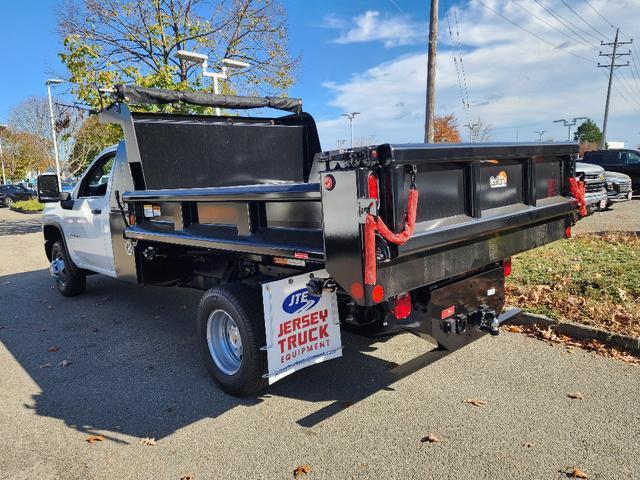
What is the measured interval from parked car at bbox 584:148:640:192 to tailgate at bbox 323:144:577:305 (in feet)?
54.4

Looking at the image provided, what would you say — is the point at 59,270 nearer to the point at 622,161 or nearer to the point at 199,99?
the point at 199,99

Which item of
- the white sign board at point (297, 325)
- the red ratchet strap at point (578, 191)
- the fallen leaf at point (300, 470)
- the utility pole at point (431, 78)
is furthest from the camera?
the utility pole at point (431, 78)

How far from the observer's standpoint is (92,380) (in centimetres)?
435

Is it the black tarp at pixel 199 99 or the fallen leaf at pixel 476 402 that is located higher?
the black tarp at pixel 199 99

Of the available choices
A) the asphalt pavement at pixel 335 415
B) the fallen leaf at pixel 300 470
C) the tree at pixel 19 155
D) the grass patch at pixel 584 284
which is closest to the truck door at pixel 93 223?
the asphalt pavement at pixel 335 415

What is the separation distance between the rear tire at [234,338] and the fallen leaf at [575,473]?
2.01 metres

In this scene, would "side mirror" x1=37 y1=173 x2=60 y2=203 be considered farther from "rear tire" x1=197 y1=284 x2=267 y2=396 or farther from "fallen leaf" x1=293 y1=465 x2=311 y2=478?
"fallen leaf" x1=293 y1=465 x2=311 y2=478

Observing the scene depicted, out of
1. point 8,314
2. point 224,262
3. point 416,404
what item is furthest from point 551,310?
point 8,314

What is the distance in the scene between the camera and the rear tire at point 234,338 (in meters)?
3.55

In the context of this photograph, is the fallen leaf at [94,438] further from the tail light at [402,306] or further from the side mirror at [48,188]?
the side mirror at [48,188]

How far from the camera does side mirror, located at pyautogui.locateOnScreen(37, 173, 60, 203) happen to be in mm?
6514

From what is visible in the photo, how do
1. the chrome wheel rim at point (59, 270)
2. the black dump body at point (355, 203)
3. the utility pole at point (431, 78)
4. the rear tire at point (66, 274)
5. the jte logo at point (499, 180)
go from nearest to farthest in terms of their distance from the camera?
the black dump body at point (355, 203) → the jte logo at point (499, 180) → the rear tire at point (66, 274) → the chrome wheel rim at point (59, 270) → the utility pole at point (431, 78)

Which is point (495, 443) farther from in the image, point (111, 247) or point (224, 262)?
point (111, 247)

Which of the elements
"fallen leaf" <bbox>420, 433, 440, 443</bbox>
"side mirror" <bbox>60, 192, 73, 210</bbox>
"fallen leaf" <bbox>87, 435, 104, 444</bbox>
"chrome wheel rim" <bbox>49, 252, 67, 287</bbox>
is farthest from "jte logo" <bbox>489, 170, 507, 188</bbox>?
"chrome wheel rim" <bbox>49, 252, 67, 287</bbox>
